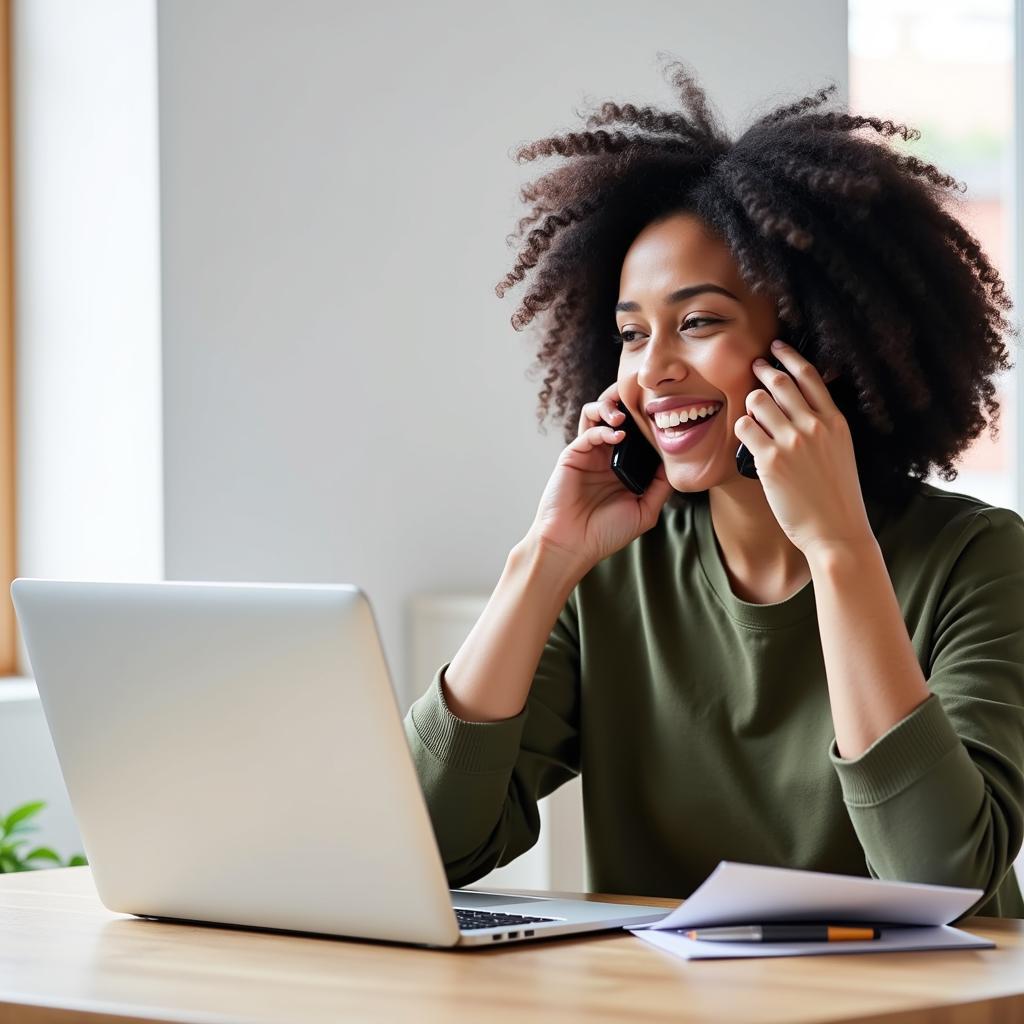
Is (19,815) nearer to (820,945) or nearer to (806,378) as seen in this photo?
(806,378)

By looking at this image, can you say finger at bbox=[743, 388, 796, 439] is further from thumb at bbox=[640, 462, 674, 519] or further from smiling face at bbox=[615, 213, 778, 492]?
thumb at bbox=[640, 462, 674, 519]

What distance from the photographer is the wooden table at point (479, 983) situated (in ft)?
3.10

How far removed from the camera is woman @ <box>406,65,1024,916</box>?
1.46 m

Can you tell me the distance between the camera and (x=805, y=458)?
4.63 ft

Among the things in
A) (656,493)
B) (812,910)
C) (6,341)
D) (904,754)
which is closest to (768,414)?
(656,493)

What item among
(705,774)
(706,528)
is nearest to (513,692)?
(705,774)

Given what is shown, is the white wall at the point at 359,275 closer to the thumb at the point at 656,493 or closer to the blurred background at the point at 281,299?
the blurred background at the point at 281,299

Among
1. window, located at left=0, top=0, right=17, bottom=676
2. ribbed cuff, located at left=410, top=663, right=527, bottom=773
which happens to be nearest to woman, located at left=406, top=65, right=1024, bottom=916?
ribbed cuff, located at left=410, top=663, right=527, bottom=773

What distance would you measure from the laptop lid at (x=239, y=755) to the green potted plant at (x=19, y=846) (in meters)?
1.39

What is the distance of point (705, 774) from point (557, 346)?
0.57m

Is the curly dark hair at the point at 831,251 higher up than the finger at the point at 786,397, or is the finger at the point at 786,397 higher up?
the curly dark hair at the point at 831,251

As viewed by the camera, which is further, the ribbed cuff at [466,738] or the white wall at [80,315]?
the white wall at [80,315]

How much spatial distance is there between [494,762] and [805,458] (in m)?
0.40

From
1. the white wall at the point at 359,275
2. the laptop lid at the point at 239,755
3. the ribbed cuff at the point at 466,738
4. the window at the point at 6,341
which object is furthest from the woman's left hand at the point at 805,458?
the window at the point at 6,341
